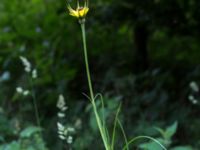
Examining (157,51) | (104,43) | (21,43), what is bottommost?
(157,51)

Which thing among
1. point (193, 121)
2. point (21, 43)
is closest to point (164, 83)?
point (193, 121)

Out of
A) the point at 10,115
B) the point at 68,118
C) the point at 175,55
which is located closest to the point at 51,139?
the point at 68,118

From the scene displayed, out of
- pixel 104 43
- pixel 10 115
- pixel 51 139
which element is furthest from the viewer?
pixel 104 43

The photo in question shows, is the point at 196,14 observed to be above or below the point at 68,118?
above

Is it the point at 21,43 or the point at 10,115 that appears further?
the point at 21,43

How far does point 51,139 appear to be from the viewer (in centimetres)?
346

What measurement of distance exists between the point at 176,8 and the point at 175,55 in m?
0.96

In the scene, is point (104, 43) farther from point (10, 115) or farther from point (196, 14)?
point (10, 115)

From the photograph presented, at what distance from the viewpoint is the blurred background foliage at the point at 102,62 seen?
3830 millimetres

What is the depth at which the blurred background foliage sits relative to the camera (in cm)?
383

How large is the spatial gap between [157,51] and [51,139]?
7.43 feet

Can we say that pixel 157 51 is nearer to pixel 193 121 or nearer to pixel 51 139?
pixel 193 121

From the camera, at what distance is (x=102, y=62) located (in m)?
4.88

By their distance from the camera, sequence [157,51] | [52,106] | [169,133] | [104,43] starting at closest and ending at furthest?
[169,133] → [52,106] → [104,43] → [157,51]
